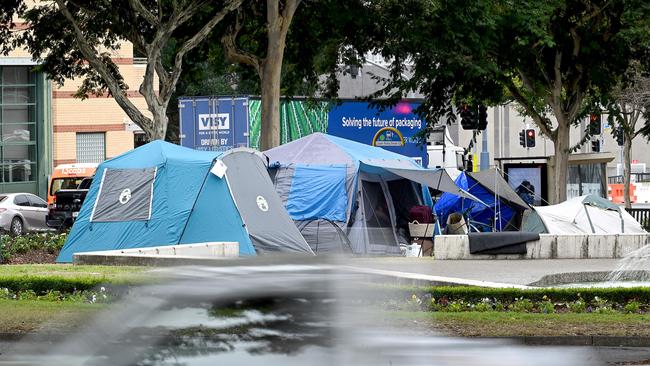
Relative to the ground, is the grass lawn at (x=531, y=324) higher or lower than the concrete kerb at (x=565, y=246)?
lower

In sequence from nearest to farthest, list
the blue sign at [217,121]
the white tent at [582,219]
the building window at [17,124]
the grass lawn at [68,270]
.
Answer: the grass lawn at [68,270]
the white tent at [582,219]
the blue sign at [217,121]
the building window at [17,124]

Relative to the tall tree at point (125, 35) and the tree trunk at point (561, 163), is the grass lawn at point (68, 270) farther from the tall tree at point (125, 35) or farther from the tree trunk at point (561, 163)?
the tree trunk at point (561, 163)

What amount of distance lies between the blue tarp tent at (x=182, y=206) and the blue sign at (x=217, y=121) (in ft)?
45.9

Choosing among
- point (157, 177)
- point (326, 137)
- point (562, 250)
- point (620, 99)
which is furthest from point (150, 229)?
point (620, 99)

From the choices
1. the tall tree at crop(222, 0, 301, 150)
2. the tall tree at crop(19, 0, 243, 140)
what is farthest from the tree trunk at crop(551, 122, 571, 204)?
the tall tree at crop(19, 0, 243, 140)

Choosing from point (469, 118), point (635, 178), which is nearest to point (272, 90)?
point (469, 118)

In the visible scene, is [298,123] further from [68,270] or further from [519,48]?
[68,270]

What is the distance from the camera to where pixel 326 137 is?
25969 mm

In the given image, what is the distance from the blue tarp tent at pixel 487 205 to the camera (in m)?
28.2

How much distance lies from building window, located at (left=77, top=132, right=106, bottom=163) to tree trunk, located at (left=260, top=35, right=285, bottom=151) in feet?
92.5

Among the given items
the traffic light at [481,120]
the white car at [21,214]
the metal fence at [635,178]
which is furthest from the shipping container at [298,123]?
the metal fence at [635,178]

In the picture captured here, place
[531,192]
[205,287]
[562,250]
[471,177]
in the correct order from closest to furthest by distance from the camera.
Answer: [205,287], [562,250], [471,177], [531,192]

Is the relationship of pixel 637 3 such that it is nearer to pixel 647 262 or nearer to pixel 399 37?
pixel 399 37

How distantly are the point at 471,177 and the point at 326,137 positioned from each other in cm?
493
